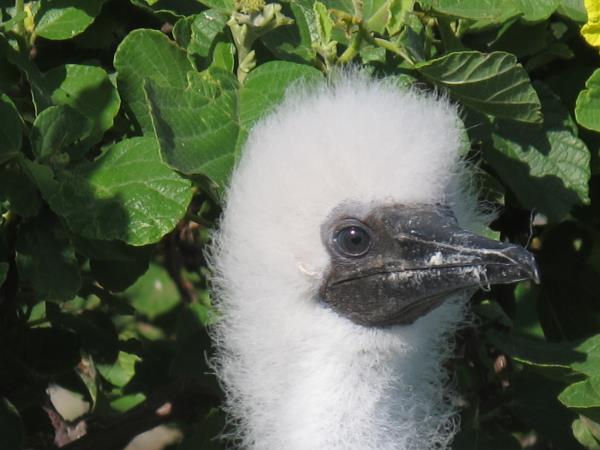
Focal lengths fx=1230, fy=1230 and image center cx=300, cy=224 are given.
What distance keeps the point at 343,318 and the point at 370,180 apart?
358 mm

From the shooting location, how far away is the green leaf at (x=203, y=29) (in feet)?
9.00

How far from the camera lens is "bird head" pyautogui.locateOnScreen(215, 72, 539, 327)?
2650 mm

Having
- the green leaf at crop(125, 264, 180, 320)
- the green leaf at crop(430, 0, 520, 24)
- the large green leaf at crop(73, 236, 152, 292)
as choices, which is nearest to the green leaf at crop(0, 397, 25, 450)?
the large green leaf at crop(73, 236, 152, 292)

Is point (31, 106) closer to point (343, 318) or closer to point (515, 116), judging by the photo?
point (343, 318)

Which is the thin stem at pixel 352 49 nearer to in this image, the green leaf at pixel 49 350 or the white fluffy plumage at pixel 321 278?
the white fluffy plumage at pixel 321 278

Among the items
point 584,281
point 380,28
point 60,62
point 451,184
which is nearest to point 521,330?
point 584,281

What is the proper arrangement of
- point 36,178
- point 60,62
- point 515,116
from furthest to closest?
1. point 60,62
2. point 515,116
3. point 36,178

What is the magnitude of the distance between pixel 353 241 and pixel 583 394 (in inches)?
23.7

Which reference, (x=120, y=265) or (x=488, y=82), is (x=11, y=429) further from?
(x=488, y=82)

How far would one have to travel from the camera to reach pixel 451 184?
9.29 ft

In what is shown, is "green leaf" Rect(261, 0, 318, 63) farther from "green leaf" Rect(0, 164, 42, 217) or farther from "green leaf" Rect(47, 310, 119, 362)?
"green leaf" Rect(47, 310, 119, 362)

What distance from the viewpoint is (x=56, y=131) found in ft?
8.42

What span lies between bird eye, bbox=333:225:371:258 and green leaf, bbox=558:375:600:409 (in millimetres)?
541

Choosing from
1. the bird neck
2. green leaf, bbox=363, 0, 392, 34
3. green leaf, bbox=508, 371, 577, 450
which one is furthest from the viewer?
green leaf, bbox=508, 371, 577, 450
